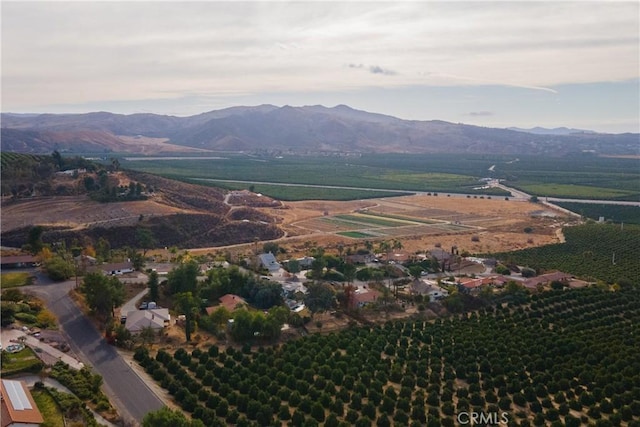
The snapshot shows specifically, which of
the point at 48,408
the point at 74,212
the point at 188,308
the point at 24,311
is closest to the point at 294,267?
the point at 188,308

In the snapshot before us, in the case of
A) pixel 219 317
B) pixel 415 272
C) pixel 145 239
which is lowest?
pixel 145 239

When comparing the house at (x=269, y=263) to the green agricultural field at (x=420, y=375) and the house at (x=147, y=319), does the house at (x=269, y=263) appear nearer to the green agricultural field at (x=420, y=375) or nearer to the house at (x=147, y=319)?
the house at (x=147, y=319)

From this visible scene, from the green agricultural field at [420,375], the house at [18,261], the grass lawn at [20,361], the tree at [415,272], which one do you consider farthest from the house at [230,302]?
the house at [18,261]

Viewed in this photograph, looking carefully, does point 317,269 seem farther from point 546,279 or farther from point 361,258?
point 546,279

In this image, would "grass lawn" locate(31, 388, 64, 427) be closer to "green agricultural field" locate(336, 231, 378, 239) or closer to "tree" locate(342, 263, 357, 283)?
"tree" locate(342, 263, 357, 283)

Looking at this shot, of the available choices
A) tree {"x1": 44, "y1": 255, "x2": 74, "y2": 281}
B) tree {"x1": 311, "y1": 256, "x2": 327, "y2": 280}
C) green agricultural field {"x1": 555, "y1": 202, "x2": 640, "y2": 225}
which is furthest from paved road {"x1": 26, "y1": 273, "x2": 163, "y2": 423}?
green agricultural field {"x1": 555, "y1": 202, "x2": 640, "y2": 225}
